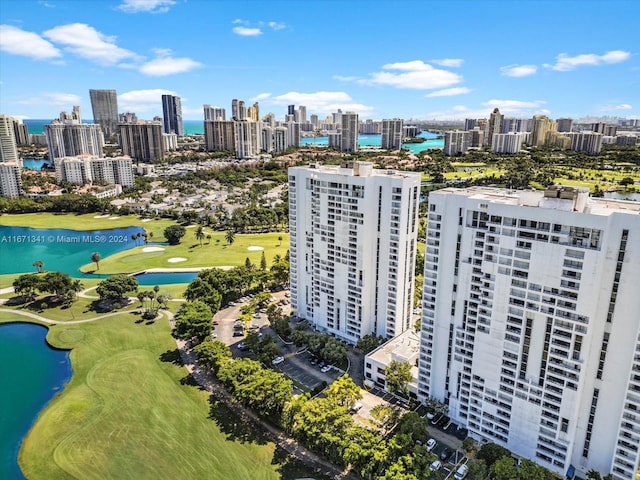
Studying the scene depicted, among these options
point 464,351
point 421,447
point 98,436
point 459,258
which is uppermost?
point 459,258

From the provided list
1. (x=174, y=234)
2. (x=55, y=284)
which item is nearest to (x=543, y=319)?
(x=55, y=284)

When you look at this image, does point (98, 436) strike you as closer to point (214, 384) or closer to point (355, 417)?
point (214, 384)

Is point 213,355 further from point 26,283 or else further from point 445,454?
point 26,283

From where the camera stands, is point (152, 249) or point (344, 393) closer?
point (344, 393)

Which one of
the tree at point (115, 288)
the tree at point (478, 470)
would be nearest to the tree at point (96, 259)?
the tree at point (115, 288)

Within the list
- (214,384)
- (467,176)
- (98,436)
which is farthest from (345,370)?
(467,176)

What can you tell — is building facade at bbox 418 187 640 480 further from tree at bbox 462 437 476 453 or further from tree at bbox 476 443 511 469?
tree at bbox 476 443 511 469
